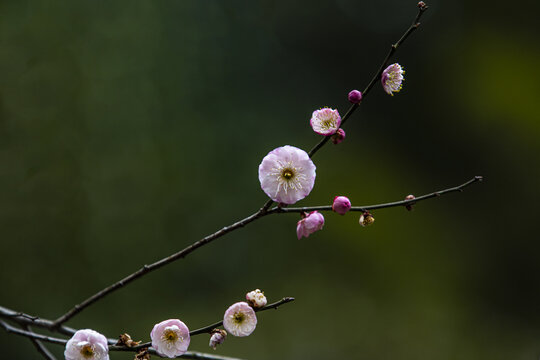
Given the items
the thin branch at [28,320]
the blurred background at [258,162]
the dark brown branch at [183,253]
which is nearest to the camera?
the dark brown branch at [183,253]

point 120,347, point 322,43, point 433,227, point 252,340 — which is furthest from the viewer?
point 322,43

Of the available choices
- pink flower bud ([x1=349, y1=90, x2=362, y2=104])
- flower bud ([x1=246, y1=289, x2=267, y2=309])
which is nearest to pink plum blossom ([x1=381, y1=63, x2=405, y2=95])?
pink flower bud ([x1=349, y1=90, x2=362, y2=104])

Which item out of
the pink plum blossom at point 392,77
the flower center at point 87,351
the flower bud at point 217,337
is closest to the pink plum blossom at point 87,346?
the flower center at point 87,351

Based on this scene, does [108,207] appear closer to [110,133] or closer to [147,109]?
[110,133]

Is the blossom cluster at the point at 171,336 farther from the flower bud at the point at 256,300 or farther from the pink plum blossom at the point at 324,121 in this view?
the pink plum blossom at the point at 324,121

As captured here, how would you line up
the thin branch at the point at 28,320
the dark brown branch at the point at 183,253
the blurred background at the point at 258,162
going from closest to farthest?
the dark brown branch at the point at 183,253 → the thin branch at the point at 28,320 → the blurred background at the point at 258,162

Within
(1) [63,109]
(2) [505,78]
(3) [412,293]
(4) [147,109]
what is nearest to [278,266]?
(3) [412,293]

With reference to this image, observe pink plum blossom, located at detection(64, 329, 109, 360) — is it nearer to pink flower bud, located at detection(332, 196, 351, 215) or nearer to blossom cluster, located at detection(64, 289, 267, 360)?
blossom cluster, located at detection(64, 289, 267, 360)
